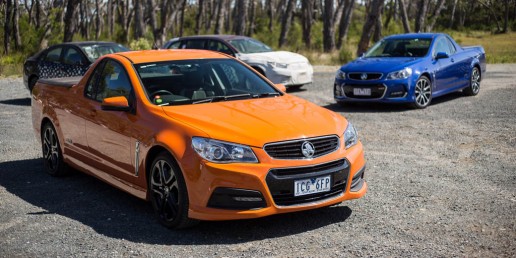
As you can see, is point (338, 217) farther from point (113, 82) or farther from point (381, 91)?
point (381, 91)

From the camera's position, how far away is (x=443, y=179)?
8078 millimetres

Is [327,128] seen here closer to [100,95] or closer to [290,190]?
[290,190]

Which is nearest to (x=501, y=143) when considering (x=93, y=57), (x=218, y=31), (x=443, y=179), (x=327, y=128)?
(x=443, y=179)

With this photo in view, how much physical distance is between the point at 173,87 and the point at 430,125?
627 centimetres

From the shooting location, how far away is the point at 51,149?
8.68 metres

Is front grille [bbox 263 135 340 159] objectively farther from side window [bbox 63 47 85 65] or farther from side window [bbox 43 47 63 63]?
side window [bbox 43 47 63 63]

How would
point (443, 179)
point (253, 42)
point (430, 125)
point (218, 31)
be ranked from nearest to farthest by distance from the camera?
point (443, 179) < point (430, 125) < point (253, 42) < point (218, 31)

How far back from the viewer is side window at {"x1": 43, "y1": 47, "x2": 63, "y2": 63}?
1680 centimetres

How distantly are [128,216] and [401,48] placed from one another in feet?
32.0

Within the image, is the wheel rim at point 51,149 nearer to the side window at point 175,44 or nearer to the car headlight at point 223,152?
the car headlight at point 223,152

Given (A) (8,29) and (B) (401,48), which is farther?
(A) (8,29)

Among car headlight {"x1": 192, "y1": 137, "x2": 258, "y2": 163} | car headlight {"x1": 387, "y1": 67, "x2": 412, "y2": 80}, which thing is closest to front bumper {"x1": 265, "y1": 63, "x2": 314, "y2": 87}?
car headlight {"x1": 387, "y1": 67, "x2": 412, "y2": 80}

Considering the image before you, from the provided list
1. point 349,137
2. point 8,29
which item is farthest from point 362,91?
point 8,29

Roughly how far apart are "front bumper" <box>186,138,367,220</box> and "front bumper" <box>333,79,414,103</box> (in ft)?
26.7
